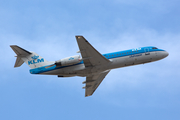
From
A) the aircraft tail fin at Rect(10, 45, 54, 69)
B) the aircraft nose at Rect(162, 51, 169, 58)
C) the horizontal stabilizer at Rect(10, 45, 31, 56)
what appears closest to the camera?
the horizontal stabilizer at Rect(10, 45, 31, 56)

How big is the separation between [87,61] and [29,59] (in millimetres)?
9660

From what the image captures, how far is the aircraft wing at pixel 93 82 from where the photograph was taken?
39.6 meters

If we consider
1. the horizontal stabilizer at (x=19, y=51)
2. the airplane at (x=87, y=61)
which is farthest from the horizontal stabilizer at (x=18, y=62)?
the horizontal stabilizer at (x=19, y=51)

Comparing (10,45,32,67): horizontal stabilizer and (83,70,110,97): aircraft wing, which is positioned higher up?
(10,45,32,67): horizontal stabilizer

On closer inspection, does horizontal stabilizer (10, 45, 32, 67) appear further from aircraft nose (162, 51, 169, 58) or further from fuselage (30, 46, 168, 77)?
aircraft nose (162, 51, 169, 58)

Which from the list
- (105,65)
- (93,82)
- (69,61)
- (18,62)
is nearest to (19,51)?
(18,62)

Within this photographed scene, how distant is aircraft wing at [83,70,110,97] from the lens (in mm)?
39588

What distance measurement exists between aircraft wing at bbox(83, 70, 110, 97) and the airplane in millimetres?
3909

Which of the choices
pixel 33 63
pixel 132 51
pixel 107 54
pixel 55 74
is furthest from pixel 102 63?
pixel 33 63

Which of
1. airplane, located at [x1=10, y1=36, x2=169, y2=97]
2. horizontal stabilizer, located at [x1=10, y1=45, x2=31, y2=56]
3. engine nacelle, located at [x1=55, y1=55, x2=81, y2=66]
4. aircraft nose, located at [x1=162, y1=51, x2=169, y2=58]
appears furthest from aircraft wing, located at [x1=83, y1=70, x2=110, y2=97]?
horizontal stabilizer, located at [x1=10, y1=45, x2=31, y2=56]

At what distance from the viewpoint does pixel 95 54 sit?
3350 centimetres

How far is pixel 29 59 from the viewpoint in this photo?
35.9 meters

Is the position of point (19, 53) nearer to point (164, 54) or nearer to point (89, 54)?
point (89, 54)

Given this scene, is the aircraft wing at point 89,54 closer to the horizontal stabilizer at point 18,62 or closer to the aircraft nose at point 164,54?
the aircraft nose at point 164,54
